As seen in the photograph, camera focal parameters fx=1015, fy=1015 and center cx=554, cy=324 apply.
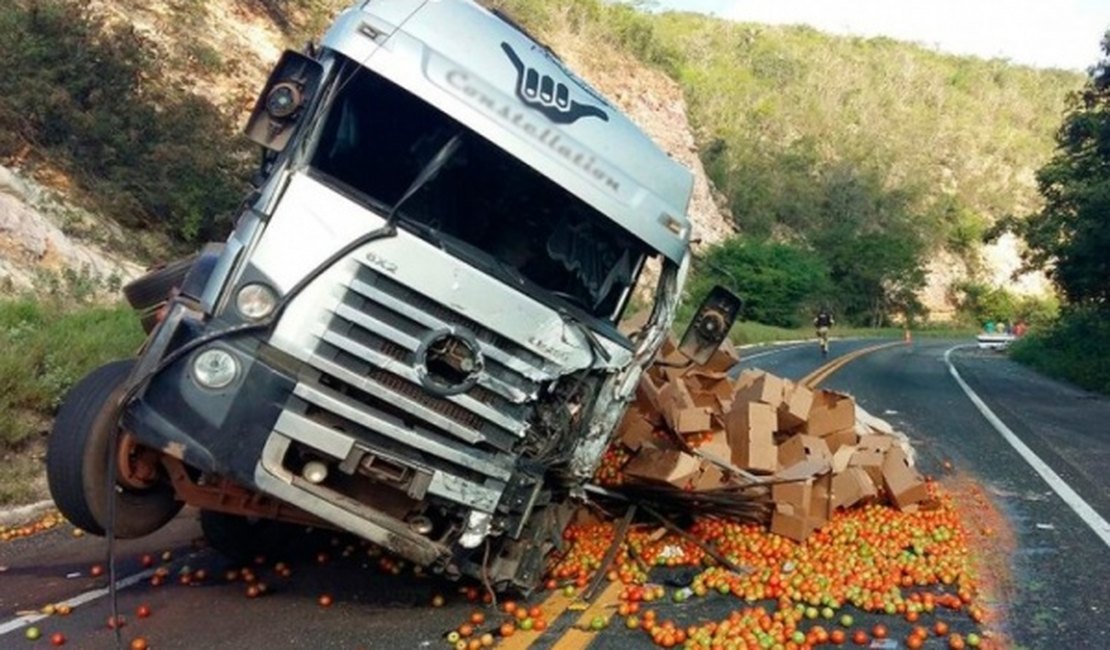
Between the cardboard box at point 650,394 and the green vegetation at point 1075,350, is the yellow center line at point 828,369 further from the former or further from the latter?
the cardboard box at point 650,394

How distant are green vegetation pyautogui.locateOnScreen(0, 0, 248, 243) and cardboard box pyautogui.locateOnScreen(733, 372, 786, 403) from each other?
1161cm

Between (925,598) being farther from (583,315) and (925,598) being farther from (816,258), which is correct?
(816,258)

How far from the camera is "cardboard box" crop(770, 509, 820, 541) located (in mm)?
6305

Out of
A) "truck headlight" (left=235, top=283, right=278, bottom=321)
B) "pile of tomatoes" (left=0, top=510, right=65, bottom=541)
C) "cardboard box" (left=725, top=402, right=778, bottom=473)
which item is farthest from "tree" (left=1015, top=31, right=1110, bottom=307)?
"truck headlight" (left=235, top=283, right=278, bottom=321)

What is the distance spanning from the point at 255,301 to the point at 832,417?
482 centimetres

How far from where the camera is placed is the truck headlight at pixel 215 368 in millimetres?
4250

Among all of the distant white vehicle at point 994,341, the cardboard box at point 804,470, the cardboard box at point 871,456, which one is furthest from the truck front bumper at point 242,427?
the distant white vehicle at point 994,341

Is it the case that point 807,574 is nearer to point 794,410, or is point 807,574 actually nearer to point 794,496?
point 794,496

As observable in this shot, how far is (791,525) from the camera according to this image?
6.34 metres

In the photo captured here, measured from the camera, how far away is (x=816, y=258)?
203 feet

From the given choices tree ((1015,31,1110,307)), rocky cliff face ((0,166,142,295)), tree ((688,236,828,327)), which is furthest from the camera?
tree ((688,236,828,327))

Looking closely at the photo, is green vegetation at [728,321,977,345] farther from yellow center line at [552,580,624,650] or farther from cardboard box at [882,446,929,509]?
yellow center line at [552,580,624,650]

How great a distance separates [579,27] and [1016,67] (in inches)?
3729

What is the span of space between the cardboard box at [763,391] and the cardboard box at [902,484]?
2.92ft
